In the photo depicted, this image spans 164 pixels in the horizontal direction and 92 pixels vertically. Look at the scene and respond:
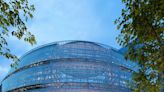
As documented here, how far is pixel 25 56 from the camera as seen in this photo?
84.7 m

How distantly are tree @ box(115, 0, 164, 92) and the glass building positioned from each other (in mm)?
53891

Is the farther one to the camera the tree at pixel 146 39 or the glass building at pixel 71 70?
the glass building at pixel 71 70

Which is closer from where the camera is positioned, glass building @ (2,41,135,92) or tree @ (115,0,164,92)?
tree @ (115,0,164,92)

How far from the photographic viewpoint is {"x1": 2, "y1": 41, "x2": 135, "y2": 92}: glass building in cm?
6881

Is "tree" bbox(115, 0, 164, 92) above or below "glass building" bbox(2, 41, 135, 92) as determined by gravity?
below

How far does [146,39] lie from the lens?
12375mm

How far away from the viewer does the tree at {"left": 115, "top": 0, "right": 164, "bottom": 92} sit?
12.1 metres

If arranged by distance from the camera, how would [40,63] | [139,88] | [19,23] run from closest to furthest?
[19,23] < [139,88] < [40,63]

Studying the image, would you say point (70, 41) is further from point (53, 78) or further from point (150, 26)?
point (150, 26)

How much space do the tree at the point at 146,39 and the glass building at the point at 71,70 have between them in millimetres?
53891

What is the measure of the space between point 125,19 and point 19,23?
176 inches

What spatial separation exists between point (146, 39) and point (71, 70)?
59052 mm

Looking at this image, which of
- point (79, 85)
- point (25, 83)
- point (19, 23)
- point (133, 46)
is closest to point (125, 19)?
point (133, 46)

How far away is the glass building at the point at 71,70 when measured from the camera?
226 ft
